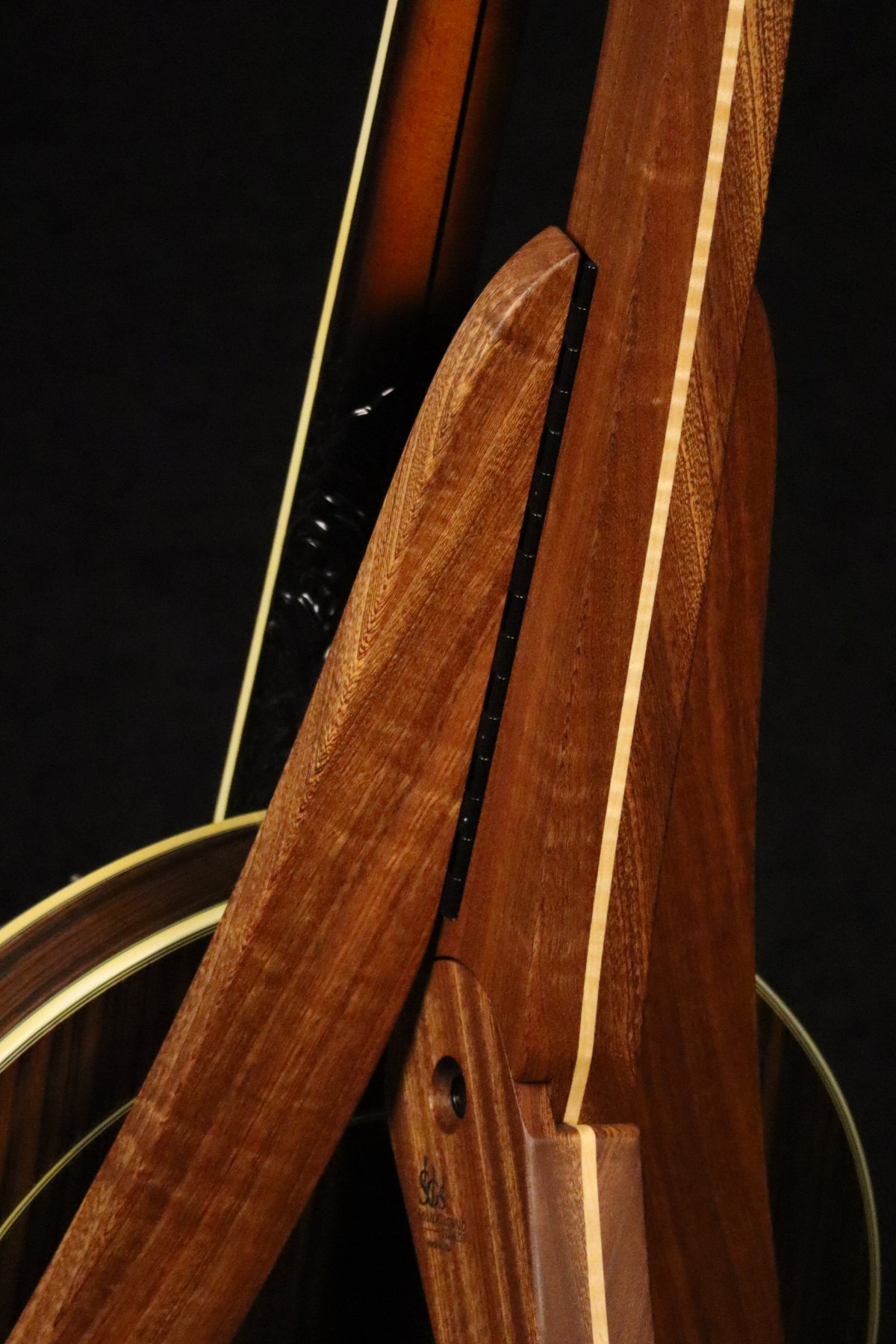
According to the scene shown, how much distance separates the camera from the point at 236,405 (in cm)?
129

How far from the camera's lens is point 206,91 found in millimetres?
1233

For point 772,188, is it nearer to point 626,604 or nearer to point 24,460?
point 24,460

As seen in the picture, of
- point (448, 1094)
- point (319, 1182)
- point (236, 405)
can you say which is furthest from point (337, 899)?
point (236, 405)

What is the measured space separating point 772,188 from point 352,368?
55 centimetres

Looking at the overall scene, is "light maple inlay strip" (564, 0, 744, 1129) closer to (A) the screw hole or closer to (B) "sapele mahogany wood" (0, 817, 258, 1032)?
(A) the screw hole

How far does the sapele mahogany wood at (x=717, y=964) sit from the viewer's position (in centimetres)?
48

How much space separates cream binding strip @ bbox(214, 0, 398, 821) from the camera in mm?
632

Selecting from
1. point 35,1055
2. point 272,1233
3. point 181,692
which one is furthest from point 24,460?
point 272,1233

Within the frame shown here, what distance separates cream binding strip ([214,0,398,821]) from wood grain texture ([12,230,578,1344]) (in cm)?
22

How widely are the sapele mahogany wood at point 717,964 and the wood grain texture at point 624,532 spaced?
0.18ft

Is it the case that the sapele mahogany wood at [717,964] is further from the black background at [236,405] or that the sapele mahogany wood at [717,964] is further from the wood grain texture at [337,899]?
the black background at [236,405]

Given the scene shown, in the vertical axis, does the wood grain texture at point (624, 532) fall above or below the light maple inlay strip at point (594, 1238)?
above

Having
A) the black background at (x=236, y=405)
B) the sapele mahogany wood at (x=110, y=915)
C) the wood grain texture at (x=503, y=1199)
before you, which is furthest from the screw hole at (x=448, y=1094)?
the black background at (x=236, y=405)

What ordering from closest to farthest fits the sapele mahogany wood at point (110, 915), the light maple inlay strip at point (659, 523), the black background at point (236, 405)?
1. the light maple inlay strip at point (659, 523)
2. the sapele mahogany wood at point (110, 915)
3. the black background at point (236, 405)
